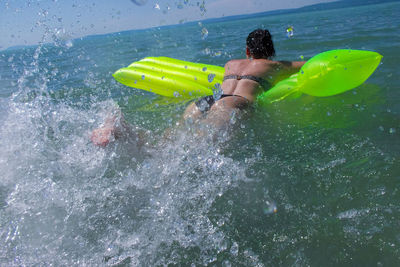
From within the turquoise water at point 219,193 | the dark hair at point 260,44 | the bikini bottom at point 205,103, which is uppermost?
the dark hair at point 260,44

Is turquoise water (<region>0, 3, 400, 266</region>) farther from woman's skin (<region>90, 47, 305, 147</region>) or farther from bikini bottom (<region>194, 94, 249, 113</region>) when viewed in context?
bikini bottom (<region>194, 94, 249, 113</region>)

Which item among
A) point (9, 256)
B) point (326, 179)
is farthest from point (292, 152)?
point (9, 256)

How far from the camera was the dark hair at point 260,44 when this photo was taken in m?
A: 3.04

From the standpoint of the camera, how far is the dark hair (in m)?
3.04

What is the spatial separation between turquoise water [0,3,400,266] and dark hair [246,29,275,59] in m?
0.58

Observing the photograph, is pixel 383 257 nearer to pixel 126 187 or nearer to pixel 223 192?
pixel 223 192

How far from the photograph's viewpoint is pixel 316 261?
129 cm

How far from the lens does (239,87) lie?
2.84 m

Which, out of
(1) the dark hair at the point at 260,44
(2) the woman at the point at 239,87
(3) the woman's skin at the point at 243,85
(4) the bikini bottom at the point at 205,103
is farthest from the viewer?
(1) the dark hair at the point at 260,44

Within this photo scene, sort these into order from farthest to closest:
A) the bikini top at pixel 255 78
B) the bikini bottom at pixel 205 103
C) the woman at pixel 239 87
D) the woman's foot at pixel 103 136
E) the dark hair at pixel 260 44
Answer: the dark hair at pixel 260 44 < the bikini top at pixel 255 78 < the bikini bottom at pixel 205 103 < the woman at pixel 239 87 < the woman's foot at pixel 103 136

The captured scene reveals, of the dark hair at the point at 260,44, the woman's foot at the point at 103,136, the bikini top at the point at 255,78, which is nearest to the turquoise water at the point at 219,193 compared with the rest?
the woman's foot at the point at 103,136

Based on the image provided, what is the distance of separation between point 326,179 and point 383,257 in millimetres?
602

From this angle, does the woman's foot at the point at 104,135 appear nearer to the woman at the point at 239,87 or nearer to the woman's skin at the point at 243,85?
the woman at the point at 239,87

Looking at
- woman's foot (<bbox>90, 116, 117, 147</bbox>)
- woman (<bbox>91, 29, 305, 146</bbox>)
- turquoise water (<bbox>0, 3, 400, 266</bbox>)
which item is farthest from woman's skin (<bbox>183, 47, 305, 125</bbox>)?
woman's foot (<bbox>90, 116, 117, 147</bbox>)
